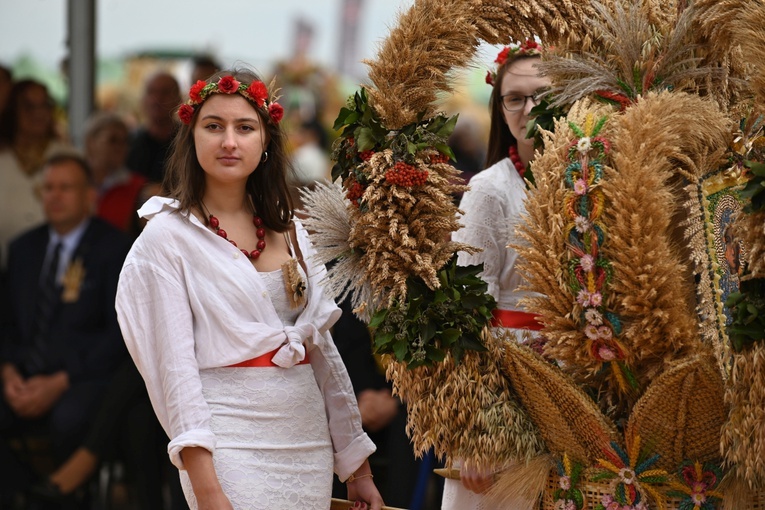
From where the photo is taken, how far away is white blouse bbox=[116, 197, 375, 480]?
8.77 feet

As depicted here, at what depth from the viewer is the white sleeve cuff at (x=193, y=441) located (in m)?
2.61

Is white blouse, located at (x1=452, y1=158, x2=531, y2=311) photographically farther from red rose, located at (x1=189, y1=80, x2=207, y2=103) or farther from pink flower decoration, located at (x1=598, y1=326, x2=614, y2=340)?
red rose, located at (x1=189, y1=80, x2=207, y2=103)

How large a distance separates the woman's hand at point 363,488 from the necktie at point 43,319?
107 inches

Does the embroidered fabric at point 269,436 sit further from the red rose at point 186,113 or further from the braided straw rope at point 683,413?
the braided straw rope at point 683,413

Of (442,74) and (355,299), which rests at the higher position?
(442,74)

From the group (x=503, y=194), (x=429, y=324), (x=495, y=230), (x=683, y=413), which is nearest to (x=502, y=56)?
(x=503, y=194)

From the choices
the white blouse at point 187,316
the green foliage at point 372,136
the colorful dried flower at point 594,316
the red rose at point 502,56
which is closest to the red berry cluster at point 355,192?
the green foliage at point 372,136

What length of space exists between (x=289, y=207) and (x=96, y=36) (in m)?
3.90

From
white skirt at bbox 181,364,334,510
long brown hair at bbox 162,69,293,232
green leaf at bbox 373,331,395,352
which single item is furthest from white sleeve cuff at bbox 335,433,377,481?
long brown hair at bbox 162,69,293,232

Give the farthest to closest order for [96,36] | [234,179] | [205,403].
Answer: [96,36] → [234,179] → [205,403]

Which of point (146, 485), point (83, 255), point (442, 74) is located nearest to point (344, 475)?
point (442, 74)

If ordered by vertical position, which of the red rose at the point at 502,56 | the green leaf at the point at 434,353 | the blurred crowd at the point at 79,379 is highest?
the red rose at the point at 502,56

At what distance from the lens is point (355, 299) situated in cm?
287

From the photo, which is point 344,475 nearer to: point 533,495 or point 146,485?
point 533,495
